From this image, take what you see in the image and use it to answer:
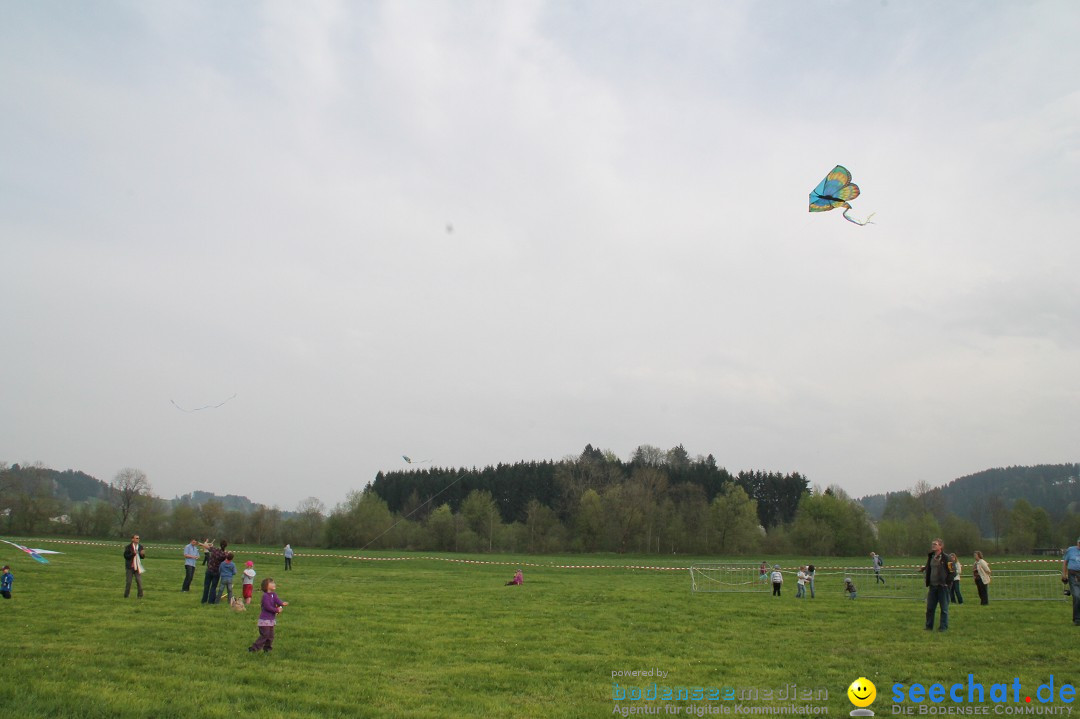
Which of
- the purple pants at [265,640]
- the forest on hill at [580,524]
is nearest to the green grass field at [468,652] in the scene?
the purple pants at [265,640]

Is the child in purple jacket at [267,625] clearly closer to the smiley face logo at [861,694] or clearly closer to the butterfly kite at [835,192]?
the smiley face logo at [861,694]

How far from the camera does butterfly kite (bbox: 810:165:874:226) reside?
22.5 metres

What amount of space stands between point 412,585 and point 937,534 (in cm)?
7680

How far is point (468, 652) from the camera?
1361 cm

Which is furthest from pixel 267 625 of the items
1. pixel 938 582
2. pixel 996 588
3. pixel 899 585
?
pixel 899 585

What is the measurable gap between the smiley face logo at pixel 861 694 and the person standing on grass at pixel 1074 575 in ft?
30.5

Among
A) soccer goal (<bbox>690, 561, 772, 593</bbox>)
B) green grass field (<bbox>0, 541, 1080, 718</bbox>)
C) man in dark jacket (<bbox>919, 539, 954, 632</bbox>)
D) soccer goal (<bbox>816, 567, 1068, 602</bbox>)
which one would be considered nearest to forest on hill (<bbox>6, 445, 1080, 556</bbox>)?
soccer goal (<bbox>690, 561, 772, 593</bbox>)

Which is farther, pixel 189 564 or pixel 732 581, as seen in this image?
pixel 732 581

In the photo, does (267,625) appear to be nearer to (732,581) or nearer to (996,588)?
(996,588)

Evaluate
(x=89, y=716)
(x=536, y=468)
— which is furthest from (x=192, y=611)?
(x=536, y=468)

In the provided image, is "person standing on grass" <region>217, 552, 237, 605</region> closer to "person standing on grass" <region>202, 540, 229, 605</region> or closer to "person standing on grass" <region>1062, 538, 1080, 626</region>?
"person standing on grass" <region>202, 540, 229, 605</region>

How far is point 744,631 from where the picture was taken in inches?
648

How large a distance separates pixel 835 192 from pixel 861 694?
1754 cm

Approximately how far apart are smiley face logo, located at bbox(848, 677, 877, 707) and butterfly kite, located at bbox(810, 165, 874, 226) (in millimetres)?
16118
